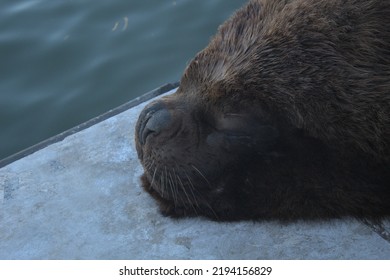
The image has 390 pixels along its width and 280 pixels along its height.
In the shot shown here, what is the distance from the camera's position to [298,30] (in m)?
3.31

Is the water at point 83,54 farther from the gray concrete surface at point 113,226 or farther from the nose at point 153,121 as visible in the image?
the nose at point 153,121

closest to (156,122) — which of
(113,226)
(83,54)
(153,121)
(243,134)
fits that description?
(153,121)

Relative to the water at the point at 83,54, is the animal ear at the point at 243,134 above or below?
above

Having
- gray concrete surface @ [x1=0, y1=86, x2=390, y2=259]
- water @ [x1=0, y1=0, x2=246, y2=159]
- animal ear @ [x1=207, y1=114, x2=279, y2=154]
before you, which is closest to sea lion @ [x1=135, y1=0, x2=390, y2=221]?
animal ear @ [x1=207, y1=114, x2=279, y2=154]

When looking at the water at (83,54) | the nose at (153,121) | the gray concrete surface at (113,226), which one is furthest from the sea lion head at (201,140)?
the water at (83,54)

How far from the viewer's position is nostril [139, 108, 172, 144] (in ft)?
11.6

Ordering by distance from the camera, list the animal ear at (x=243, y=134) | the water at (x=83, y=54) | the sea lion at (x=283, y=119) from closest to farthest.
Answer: the sea lion at (x=283, y=119), the animal ear at (x=243, y=134), the water at (x=83, y=54)

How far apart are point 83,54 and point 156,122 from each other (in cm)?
372

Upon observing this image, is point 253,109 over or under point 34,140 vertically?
over

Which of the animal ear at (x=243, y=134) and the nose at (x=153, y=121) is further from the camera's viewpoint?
the nose at (x=153, y=121)

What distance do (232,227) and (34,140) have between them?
3106 millimetres

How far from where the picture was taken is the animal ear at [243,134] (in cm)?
334

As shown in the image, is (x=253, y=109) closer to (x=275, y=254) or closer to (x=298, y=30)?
(x=298, y=30)
